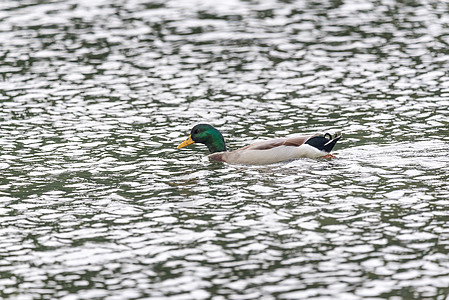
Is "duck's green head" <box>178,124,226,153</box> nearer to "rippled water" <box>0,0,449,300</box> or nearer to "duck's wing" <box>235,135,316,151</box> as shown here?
"rippled water" <box>0,0,449,300</box>

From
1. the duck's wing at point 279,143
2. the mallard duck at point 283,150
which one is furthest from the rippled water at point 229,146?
the duck's wing at point 279,143

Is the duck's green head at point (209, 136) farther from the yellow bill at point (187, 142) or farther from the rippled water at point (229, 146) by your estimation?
the rippled water at point (229, 146)

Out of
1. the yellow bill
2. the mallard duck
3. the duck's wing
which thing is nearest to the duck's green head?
the yellow bill

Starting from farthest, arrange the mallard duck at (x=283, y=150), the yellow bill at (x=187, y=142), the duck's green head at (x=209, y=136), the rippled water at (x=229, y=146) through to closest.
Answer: the yellow bill at (x=187, y=142)
the duck's green head at (x=209, y=136)
the mallard duck at (x=283, y=150)
the rippled water at (x=229, y=146)

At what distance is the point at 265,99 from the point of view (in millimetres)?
22641

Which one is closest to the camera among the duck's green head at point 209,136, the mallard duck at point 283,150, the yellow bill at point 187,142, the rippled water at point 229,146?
the rippled water at point 229,146

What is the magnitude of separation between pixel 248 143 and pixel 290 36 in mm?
10100

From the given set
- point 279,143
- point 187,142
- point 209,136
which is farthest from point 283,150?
point 187,142

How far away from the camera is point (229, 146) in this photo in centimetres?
1936

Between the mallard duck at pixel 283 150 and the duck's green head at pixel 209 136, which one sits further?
the duck's green head at pixel 209 136

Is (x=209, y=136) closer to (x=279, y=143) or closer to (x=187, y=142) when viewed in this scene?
(x=187, y=142)

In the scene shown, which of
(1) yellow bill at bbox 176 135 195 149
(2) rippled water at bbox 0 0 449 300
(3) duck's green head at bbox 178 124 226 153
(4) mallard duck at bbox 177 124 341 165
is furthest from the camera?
(1) yellow bill at bbox 176 135 195 149

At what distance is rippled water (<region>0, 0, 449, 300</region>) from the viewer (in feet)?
→ 39.7

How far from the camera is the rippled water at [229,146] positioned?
39.7 feet
